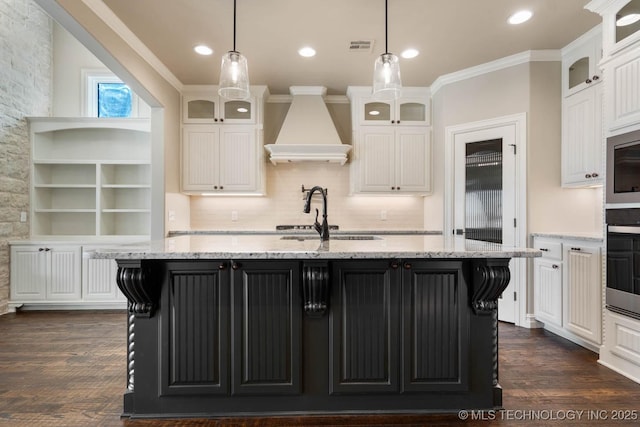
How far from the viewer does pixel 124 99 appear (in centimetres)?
486

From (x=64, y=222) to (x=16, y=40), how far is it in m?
2.26

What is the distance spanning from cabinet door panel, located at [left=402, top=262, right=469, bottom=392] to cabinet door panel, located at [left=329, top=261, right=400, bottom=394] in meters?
0.08

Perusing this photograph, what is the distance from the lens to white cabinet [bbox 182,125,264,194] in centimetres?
440

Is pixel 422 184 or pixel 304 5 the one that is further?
pixel 422 184

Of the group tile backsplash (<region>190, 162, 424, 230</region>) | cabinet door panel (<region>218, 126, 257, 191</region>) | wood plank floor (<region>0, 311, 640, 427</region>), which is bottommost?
wood plank floor (<region>0, 311, 640, 427</region>)

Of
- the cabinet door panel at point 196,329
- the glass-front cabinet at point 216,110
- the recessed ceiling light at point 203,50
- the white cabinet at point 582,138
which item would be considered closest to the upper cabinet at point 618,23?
the white cabinet at point 582,138

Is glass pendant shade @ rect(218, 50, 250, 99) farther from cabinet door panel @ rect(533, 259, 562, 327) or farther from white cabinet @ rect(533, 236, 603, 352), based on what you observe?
cabinet door panel @ rect(533, 259, 562, 327)

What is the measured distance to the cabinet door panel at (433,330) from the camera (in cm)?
191

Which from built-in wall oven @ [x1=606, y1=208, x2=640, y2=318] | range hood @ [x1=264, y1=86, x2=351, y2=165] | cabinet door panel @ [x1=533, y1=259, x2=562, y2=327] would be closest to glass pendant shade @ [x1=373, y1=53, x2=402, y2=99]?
built-in wall oven @ [x1=606, y1=208, x2=640, y2=318]

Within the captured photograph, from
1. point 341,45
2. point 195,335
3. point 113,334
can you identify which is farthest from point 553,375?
point 113,334

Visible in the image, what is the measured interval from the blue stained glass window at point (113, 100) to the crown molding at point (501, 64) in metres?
4.23

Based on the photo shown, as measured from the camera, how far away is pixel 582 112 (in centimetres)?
324

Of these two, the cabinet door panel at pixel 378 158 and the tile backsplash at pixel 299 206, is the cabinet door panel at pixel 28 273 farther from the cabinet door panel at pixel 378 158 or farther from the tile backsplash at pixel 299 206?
the cabinet door panel at pixel 378 158

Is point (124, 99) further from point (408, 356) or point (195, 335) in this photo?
point (408, 356)
